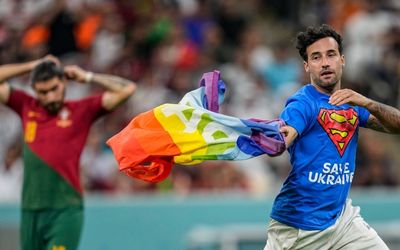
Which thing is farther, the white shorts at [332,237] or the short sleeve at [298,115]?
the white shorts at [332,237]

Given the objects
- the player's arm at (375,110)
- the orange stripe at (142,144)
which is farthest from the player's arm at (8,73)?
the player's arm at (375,110)

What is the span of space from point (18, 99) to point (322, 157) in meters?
4.09

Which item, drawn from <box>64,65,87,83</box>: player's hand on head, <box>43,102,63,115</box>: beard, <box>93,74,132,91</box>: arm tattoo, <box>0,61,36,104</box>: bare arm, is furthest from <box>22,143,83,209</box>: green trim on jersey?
<box>93,74,132,91</box>: arm tattoo

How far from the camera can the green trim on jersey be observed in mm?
11133

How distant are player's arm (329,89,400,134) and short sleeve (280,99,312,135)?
0.21 metres

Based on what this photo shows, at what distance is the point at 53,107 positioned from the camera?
1127cm

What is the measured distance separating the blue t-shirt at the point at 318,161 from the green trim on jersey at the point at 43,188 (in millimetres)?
3051

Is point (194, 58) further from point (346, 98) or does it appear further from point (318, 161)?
point (346, 98)

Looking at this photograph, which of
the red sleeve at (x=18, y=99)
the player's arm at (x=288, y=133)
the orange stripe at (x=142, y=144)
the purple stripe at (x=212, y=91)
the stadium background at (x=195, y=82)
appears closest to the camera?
the player's arm at (x=288, y=133)

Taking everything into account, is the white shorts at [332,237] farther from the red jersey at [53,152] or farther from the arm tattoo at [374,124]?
the red jersey at [53,152]

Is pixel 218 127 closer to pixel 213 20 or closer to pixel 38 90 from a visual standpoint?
pixel 38 90

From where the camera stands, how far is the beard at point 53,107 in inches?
443

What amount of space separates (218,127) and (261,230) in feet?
22.7

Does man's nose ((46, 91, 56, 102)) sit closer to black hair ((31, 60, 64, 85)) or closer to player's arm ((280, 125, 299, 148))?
black hair ((31, 60, 64, 85))
